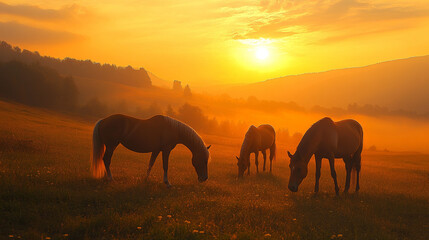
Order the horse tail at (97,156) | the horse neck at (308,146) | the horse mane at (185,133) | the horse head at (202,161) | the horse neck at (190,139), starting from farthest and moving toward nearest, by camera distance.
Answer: the horse head at (202,161) → the horse neck at (190,139) → the horse mane at (185,133) → the horse neck at (308,146) → the horse tail at (97,156)

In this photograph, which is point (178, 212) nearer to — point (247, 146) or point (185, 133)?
point (185, 133)

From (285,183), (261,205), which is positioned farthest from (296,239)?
(285,183)

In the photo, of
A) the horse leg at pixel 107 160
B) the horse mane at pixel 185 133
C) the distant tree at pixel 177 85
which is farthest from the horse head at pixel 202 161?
the distant tree at pixel 177 85

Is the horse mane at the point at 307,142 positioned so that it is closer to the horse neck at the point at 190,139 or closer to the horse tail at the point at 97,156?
the horse neck at the point at 190,139

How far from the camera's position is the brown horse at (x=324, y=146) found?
11523 mm

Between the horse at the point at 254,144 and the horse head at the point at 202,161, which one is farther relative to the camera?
the horse at the point at 254,144

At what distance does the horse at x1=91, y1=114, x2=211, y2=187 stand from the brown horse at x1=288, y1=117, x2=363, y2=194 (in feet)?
12.8

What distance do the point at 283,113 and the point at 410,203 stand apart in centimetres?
14509

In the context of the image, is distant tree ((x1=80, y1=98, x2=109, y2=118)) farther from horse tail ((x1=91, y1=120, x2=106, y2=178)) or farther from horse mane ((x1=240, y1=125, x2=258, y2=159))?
horse tail ((x1=91, y1=120, x2=106, y2=178))

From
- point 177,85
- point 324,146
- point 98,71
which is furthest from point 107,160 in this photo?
point 177,85

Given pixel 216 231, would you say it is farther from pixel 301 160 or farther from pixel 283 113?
pixel 283 113

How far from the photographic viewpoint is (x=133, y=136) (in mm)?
11578

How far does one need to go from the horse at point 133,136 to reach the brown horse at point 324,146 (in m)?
3.91

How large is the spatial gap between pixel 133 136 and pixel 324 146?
7.13 m
